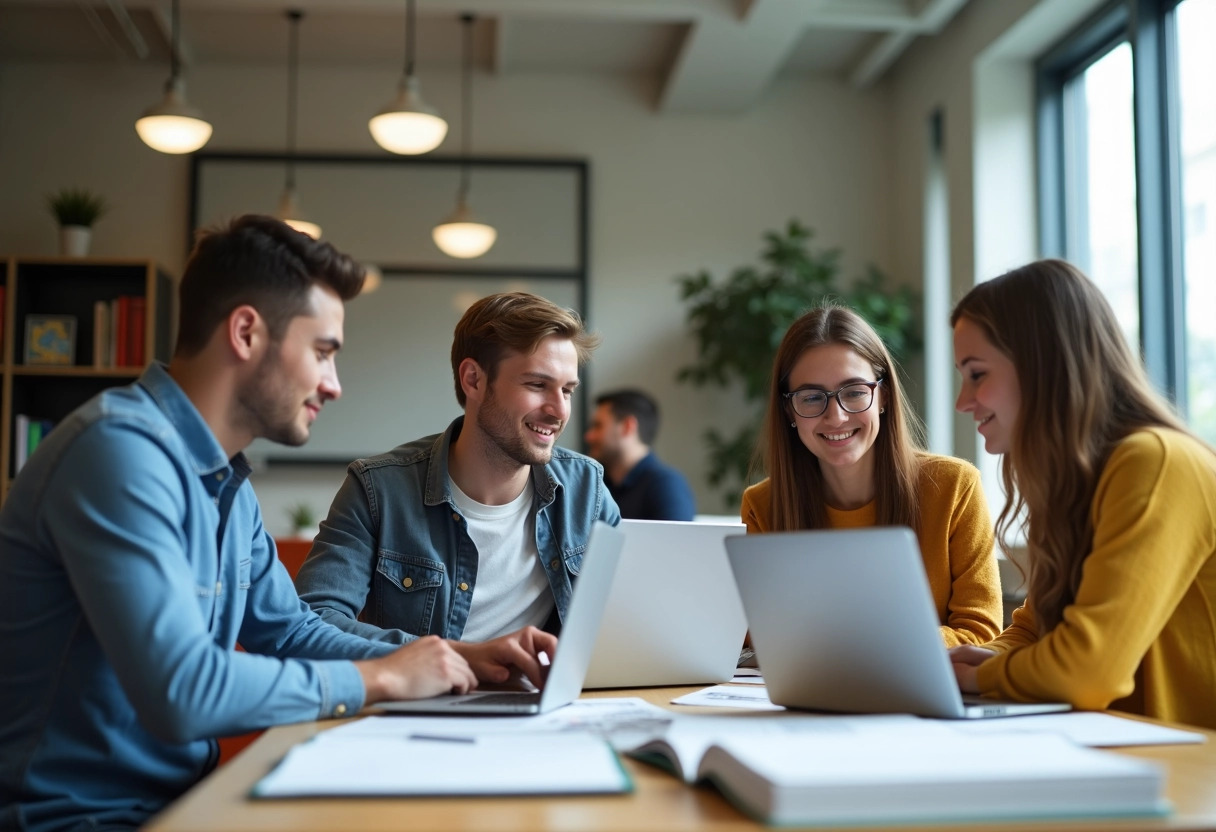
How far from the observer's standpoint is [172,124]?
13.3ft

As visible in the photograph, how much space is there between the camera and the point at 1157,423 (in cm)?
150

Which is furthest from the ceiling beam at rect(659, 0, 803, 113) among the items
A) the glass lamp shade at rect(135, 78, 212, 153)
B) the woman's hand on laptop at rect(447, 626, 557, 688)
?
the woman's hand on laptop at rect(447, 626, 557, 688)

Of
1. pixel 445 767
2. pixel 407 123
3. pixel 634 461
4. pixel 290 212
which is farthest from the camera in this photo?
pixel 290 212

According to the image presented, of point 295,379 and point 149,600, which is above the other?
point 295,379

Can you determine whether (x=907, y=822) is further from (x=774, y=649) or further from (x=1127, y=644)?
(x=1127, y=644)

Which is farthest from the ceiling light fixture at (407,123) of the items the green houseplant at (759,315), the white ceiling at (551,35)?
the green houseplant at (759,315)

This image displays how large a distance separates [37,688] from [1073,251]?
161 inches

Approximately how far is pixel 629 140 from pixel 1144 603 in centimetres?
456

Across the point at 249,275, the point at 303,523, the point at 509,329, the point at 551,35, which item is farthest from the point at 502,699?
the point at 551,35

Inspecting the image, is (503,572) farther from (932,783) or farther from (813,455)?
(932,783)

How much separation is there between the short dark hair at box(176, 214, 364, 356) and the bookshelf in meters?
3.83

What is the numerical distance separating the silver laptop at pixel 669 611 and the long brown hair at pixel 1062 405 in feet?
1.36

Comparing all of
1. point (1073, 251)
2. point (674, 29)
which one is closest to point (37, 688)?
point (1073, 251)

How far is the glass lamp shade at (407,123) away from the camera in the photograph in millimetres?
3939
